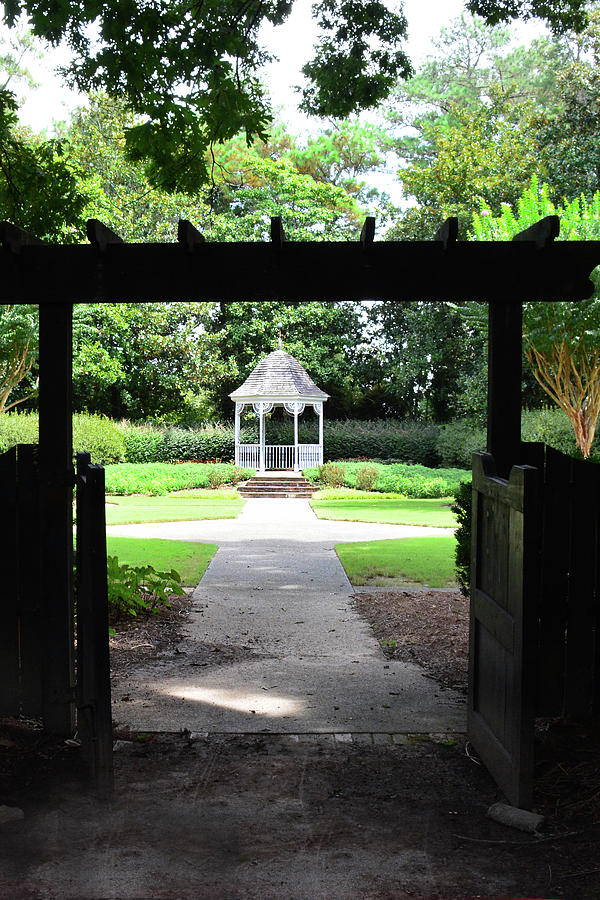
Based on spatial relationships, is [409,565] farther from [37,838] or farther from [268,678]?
[37,838]

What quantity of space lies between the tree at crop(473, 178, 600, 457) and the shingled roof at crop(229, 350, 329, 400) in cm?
870

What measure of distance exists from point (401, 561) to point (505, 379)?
7.45 metres

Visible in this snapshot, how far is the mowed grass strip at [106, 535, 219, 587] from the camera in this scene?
1075cm

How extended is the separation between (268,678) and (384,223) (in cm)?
3283

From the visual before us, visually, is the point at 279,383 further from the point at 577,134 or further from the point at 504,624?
the point at 504,624

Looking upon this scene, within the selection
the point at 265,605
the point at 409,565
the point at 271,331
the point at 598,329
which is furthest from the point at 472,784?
the point at 271,331

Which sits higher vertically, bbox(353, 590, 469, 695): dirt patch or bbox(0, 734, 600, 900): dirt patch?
bbox(0, 734, 600, 900): dirt patch

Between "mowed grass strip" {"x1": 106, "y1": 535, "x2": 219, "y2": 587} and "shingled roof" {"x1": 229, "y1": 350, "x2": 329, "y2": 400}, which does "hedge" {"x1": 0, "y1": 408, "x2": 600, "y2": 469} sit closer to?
"shingled roof" {"x1": 229, "y1": 350, "x2": 329, "y2": 400}

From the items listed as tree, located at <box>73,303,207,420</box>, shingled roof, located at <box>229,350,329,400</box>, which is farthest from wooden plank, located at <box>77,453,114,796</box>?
tree, located at <box>73,303,207,420</box>

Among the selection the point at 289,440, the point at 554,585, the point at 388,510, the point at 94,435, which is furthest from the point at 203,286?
the point at 289,440

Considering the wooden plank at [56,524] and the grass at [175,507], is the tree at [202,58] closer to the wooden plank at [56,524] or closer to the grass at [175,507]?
the wooden plank at [56,524]

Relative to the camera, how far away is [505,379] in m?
4.57

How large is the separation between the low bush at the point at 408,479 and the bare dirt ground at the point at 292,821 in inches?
733

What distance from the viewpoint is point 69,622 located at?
15.0 ft
